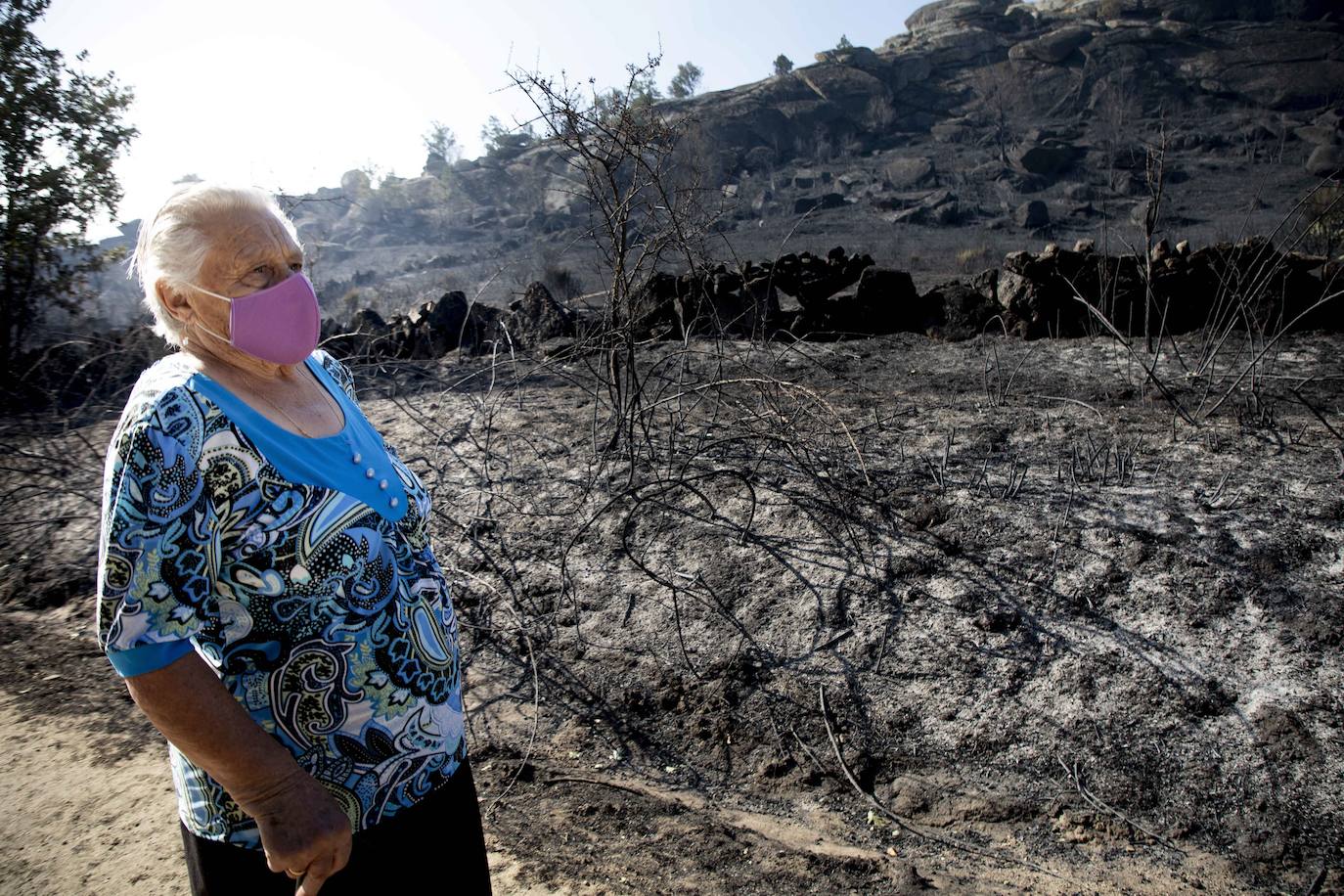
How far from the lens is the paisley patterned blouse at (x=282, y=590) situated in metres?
1.22

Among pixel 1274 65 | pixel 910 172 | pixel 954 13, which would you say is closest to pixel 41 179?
pixel 910 172

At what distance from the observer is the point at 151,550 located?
3.98ft

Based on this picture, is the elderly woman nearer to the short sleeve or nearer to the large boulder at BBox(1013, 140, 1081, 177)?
the short sleeve

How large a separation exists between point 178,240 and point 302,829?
888 mm

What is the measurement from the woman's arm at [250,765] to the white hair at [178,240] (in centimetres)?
52

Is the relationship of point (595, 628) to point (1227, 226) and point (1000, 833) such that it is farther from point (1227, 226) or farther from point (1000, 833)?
point (1227, 226)

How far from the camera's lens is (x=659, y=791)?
3.08 metres

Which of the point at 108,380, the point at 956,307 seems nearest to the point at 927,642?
the point at 956,307

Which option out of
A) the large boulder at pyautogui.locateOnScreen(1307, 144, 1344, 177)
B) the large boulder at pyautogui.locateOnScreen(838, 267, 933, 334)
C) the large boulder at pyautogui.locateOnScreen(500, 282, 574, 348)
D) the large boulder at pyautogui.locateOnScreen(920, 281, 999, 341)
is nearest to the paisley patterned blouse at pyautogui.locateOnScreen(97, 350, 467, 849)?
the large boulder at pyautogui.locateOnScreen(920, 281, 999, 341)

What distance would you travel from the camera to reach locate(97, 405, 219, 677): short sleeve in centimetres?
120

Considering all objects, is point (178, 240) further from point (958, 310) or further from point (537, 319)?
point (537, 319)

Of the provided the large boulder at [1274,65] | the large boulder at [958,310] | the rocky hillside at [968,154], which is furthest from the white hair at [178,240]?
the large boulder at [1274,65]

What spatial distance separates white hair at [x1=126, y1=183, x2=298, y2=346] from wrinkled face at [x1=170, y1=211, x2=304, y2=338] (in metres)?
0.01

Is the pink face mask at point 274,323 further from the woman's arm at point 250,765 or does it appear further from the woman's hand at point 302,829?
the woman's hand at point 302,829
